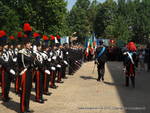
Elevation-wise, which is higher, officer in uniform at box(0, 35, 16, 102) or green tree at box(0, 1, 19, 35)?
green tree at box(0, 1, 19, 35)

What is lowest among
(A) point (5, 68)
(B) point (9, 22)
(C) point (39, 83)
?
(C) point (39, 83)

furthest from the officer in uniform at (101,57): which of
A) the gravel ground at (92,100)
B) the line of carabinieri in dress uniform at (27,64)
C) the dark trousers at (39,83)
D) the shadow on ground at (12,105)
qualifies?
the shadow on ground at (12,105)

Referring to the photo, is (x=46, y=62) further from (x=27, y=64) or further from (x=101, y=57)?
(x=101, y=57)

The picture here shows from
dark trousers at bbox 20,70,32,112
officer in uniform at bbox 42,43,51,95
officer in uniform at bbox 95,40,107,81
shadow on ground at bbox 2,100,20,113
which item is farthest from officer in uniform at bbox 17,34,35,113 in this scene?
officer in uniform at bbox 95,40,107,81

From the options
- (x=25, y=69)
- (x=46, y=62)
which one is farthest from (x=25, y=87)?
(x=46, y=62)

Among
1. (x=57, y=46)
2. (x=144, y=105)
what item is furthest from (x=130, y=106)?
(x=57, y=46)

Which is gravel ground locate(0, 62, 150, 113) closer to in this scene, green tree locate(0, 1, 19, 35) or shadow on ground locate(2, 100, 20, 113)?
shadow on ground locate(2, 100, 20, 113)

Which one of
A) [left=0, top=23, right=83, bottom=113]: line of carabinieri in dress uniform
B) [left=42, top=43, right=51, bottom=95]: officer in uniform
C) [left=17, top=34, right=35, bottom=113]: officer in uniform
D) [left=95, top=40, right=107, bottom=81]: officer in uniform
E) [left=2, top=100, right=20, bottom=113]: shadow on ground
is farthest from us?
[left=95, top=40, right=107, bottom=81]: officer in uniform

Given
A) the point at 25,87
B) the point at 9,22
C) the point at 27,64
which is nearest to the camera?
the point at 27,64

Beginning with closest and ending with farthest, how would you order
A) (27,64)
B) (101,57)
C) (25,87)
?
(27,64) → (25,87) → (101,57)

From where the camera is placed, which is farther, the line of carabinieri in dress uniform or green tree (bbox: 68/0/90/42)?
green tree (bbox: 68/0/90/42)

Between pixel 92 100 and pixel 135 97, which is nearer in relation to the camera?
pixel 92 100

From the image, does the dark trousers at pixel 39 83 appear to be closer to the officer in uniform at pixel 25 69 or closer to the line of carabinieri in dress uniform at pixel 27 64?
the line of carabinieri in dress uniform at pixel 27 64

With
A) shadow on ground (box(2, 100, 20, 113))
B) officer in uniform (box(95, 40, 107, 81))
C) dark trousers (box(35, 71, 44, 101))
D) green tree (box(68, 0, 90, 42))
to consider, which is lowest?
shadow on ground (box(2, 100, 20, 113))
